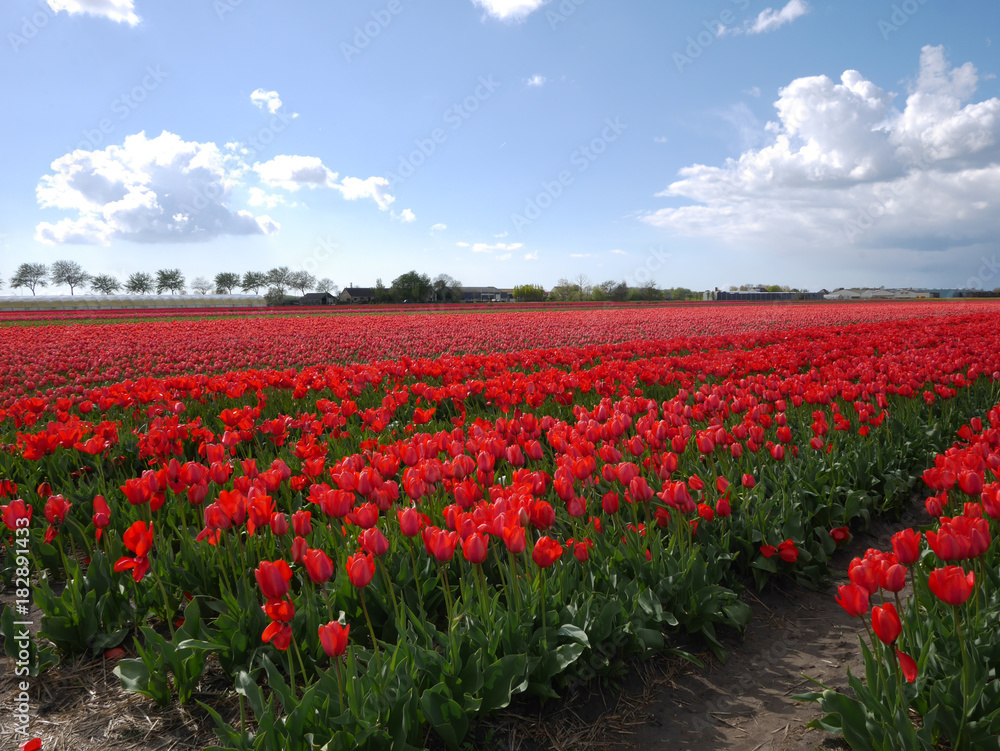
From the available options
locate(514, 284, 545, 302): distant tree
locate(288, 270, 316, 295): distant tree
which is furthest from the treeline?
locate(288, 270, 316, 295): distant tree

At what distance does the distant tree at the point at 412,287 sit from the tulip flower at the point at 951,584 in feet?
249

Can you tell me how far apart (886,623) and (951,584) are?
30cm

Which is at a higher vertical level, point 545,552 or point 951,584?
point 951,584

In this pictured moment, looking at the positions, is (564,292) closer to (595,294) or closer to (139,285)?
(595,294)

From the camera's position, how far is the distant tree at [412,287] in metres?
77.1

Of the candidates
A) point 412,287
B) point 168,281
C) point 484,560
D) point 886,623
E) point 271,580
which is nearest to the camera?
point 886,623

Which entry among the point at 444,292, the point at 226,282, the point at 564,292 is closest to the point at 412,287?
the point at 444,292

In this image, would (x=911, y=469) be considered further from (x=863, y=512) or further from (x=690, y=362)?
(x=690, y=362)

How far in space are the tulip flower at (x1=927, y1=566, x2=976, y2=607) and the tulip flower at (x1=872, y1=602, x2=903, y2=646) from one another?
0.69ft

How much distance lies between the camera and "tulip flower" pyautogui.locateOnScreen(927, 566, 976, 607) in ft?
6.25

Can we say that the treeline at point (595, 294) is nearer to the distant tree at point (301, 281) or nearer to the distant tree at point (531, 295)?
the distant tree at point (531, 295)

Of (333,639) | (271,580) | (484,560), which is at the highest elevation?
(271,580)

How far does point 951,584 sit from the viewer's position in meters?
1.92

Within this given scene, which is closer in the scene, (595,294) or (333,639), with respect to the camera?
(333,639)
